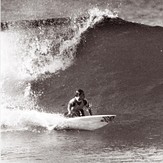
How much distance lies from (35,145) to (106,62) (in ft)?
23.7

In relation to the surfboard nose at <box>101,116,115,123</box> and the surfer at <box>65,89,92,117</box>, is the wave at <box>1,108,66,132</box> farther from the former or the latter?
Answer: the surfboard nose at <box>101,116,115,123</box>

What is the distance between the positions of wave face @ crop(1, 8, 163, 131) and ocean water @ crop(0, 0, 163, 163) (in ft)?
0.10

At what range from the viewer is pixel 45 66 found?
69.6 ft

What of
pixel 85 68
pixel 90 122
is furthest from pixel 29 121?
pixel 85 68

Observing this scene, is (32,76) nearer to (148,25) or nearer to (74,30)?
(74,30)

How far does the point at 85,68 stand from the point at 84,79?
2.75 feet

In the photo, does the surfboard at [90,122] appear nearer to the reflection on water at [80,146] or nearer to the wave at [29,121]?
the reflection on water at [80,146]

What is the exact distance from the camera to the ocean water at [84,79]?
12.7 metres

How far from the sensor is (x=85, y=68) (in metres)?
20.1

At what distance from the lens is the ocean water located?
12680mm

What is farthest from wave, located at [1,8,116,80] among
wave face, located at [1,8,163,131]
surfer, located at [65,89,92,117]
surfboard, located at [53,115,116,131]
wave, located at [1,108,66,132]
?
surfboard, located at [53,115,116,131]

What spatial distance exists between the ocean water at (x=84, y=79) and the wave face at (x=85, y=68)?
3 cm

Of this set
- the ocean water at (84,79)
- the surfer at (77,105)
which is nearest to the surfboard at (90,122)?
the ocean water at (84,79)

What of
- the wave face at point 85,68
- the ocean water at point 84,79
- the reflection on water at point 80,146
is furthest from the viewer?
the wave face at point 85,68
